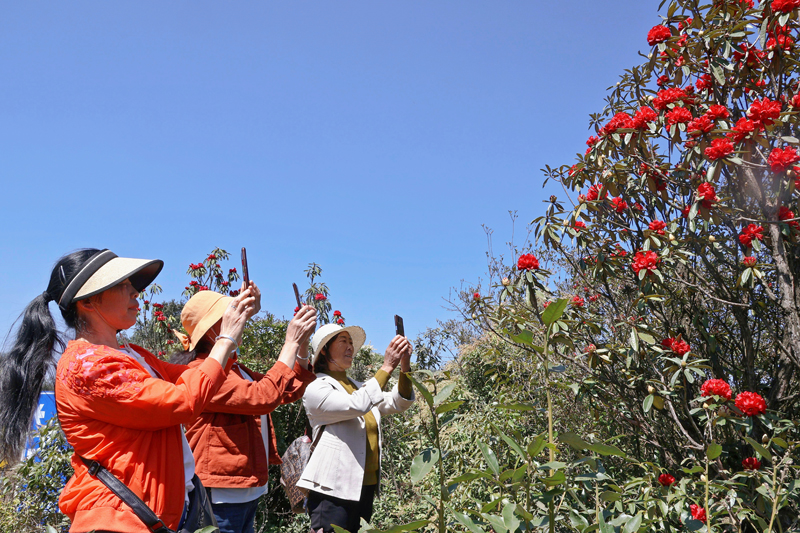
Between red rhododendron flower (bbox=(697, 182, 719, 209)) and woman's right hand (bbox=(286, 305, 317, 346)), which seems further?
red rhododendron flower (bbox=(697, 182, 719, 209))

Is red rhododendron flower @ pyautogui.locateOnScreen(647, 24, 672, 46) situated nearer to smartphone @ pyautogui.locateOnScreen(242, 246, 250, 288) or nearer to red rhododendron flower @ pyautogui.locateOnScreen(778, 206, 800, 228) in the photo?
red rhododendron flower @ pyautogui.locateOnScreen(778, 206, 800, 228)

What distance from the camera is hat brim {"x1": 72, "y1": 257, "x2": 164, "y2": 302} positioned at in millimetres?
1633

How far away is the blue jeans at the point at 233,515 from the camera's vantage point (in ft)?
7.35

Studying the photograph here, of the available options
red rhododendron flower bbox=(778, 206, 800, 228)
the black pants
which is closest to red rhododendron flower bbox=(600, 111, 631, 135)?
red rhododendron flower bbox=(778, 206, 800, 228)

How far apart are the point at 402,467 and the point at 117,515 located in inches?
139

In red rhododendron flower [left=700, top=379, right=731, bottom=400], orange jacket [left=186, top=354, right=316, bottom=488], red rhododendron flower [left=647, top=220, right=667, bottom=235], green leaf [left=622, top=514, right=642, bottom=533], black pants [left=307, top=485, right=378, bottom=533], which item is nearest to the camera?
green leaf [left=622, top=514, right=642, bottom=533]

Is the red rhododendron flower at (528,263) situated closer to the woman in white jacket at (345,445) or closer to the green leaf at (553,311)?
the woman in white jacket at (345,445)

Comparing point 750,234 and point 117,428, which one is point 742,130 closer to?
point 750,234

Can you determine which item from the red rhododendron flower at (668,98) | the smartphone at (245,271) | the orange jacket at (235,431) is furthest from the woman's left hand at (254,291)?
the red rhododendron flower at (668,98)

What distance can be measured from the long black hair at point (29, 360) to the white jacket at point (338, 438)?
1.18 m

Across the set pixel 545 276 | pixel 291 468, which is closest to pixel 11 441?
pixel 291 468

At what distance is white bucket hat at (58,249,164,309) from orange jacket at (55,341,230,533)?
0.15 meters

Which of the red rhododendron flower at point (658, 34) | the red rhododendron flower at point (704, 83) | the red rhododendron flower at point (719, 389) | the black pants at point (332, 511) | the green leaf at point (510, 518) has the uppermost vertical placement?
the red rhododendron flower at point (658, 34)

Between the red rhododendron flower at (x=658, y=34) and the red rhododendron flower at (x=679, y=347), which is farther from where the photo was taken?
the red rhododendron flower at (x=658, y=34)
